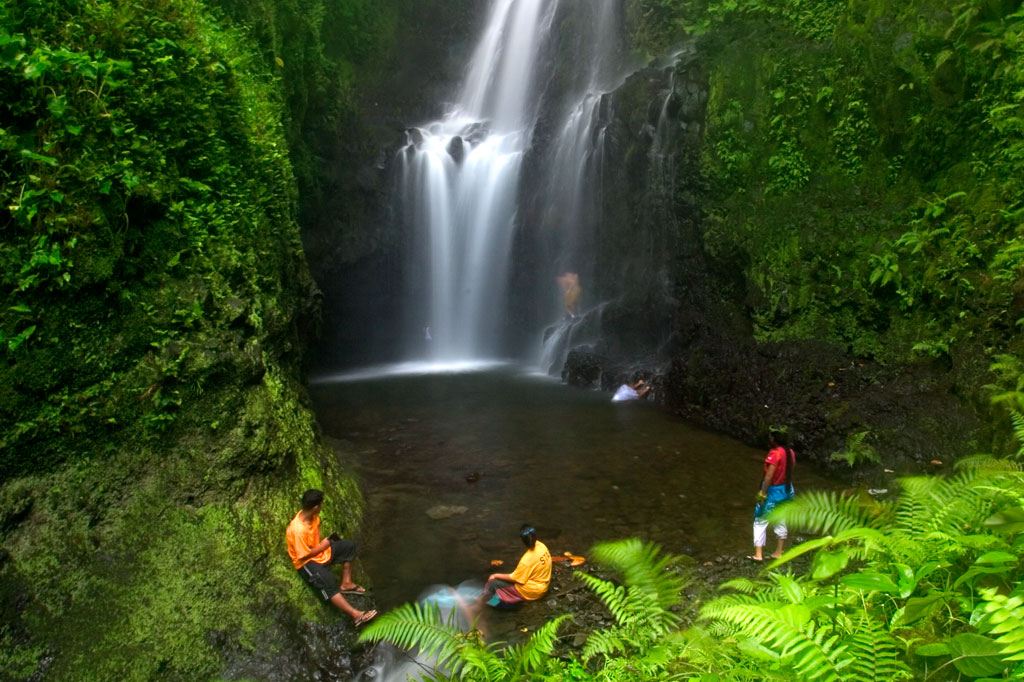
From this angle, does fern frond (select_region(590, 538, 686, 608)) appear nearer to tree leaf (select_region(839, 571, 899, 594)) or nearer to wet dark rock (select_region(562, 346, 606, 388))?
tree leaf (select_region(839, 571, 899, 594))

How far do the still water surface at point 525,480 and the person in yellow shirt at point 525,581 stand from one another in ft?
2.02

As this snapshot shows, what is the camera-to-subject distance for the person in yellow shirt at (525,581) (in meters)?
5.66

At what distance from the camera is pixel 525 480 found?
8.83 m

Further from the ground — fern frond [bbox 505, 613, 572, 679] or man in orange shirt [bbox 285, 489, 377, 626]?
fern frond [bbox 505, 613, 572, 679]

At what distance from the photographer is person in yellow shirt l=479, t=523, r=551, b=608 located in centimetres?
566

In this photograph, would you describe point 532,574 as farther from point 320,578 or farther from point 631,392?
point 631,392

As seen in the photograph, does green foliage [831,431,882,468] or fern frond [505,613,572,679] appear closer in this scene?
fern frond [505,613,572,679]

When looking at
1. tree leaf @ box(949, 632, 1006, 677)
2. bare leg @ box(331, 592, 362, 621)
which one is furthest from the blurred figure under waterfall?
tree leaf @ box(949, 632, 1006, 677)

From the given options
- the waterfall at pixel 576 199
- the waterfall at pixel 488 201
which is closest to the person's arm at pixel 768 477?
the waterfall at pixel 576 199

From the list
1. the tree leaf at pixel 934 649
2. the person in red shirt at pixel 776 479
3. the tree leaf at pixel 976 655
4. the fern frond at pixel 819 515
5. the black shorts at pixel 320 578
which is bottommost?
the black shorts at pixel 320 578

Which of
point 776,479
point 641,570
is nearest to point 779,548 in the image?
point 776,479

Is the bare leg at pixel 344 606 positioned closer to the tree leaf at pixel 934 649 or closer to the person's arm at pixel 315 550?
the person's arm at pixel 315 550

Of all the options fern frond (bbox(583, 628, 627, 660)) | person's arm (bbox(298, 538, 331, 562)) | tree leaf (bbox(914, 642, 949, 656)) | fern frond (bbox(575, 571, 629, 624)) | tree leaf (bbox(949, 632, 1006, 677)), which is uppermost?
tree leaf (bbox(949, 632, 1006, 677))

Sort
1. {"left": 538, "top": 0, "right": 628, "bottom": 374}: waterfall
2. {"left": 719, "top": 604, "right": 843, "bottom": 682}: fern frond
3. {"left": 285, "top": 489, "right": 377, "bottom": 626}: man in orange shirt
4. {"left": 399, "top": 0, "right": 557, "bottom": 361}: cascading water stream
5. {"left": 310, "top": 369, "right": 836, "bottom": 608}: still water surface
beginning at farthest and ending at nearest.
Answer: {"left": 399, "top": 0, "right": 557, "bottom": 361}: cascading water stream
{"left": 538, "top": 0, "right": 628, "bottom": 374}: waterfall
{"left": 310, "top": 369, "right": 836, "bottom": 608}: still water surface
{"left": 285, "top": 489, "right": 377, "bottom": 626}: man in orange shirt
{"left": 719, "top": 604, "right": 843, "bottom": 682}: fern frond
